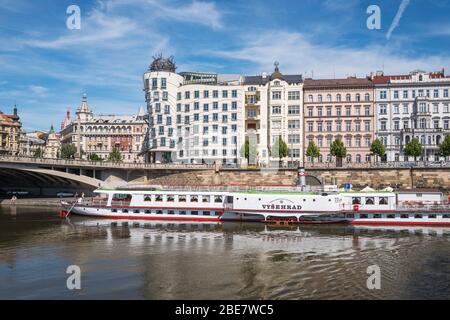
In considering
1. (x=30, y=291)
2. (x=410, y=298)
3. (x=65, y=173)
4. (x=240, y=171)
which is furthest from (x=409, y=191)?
(x=65, y=173)

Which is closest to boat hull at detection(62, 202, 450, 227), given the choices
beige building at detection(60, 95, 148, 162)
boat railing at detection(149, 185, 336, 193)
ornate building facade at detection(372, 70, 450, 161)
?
boat railing at detection(149, 185, 336, 193)

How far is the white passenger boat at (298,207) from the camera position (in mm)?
48281

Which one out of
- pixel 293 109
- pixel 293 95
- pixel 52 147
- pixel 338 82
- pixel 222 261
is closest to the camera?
pixel 222 261

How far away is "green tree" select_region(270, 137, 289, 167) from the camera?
8462cm

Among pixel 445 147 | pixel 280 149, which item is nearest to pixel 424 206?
pixel 445 147

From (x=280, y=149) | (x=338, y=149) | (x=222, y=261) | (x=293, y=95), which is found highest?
(x=293, y=95)

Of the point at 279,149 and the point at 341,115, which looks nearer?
the point at 279,149

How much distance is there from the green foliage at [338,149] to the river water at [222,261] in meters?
35.6

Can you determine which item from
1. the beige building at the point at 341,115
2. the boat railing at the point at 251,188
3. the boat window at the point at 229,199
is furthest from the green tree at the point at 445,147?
the boat window at the point at 229,199

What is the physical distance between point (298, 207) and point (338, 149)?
3585 cm

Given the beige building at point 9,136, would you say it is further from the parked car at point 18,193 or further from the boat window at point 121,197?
the boat window at point 121,197

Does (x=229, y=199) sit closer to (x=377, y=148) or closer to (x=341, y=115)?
(x=377, y=148)

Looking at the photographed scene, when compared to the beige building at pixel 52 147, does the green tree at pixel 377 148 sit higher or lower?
lower

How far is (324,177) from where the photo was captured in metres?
77.5
